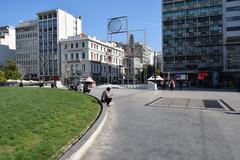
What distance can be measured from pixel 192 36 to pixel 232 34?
11056mm

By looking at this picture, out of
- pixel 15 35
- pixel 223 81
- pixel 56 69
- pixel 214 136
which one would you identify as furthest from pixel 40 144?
pixel 15 35

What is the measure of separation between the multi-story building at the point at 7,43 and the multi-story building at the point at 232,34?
85406mm

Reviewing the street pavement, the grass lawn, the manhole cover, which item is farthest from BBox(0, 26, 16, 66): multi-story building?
the street pavement

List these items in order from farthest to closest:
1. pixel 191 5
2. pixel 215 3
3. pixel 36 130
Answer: pixel 191 5 < pixel 215 3 < pixel 36 130

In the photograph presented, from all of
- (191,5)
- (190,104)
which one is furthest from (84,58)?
(190,104)

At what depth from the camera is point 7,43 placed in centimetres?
11950

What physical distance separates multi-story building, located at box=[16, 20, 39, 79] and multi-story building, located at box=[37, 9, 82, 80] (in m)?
5.62

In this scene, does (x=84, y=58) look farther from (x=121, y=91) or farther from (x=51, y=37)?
(x=121, y=91)

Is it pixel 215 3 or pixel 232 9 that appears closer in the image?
pixel 232 9

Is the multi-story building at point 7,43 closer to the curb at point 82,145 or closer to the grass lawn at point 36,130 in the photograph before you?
the grass lawn at point 36,130

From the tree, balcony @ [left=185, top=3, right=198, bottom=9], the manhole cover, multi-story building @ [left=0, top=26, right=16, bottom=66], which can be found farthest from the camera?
multi-story building @ [left=0, top=26, right=16, bottom=66]

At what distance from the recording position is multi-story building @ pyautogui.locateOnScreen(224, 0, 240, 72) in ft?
233

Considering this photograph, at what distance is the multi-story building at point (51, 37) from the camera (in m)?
102

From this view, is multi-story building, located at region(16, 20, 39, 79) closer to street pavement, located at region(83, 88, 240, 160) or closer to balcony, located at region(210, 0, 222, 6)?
balcony, located at region(210, 0, 222, 6)
